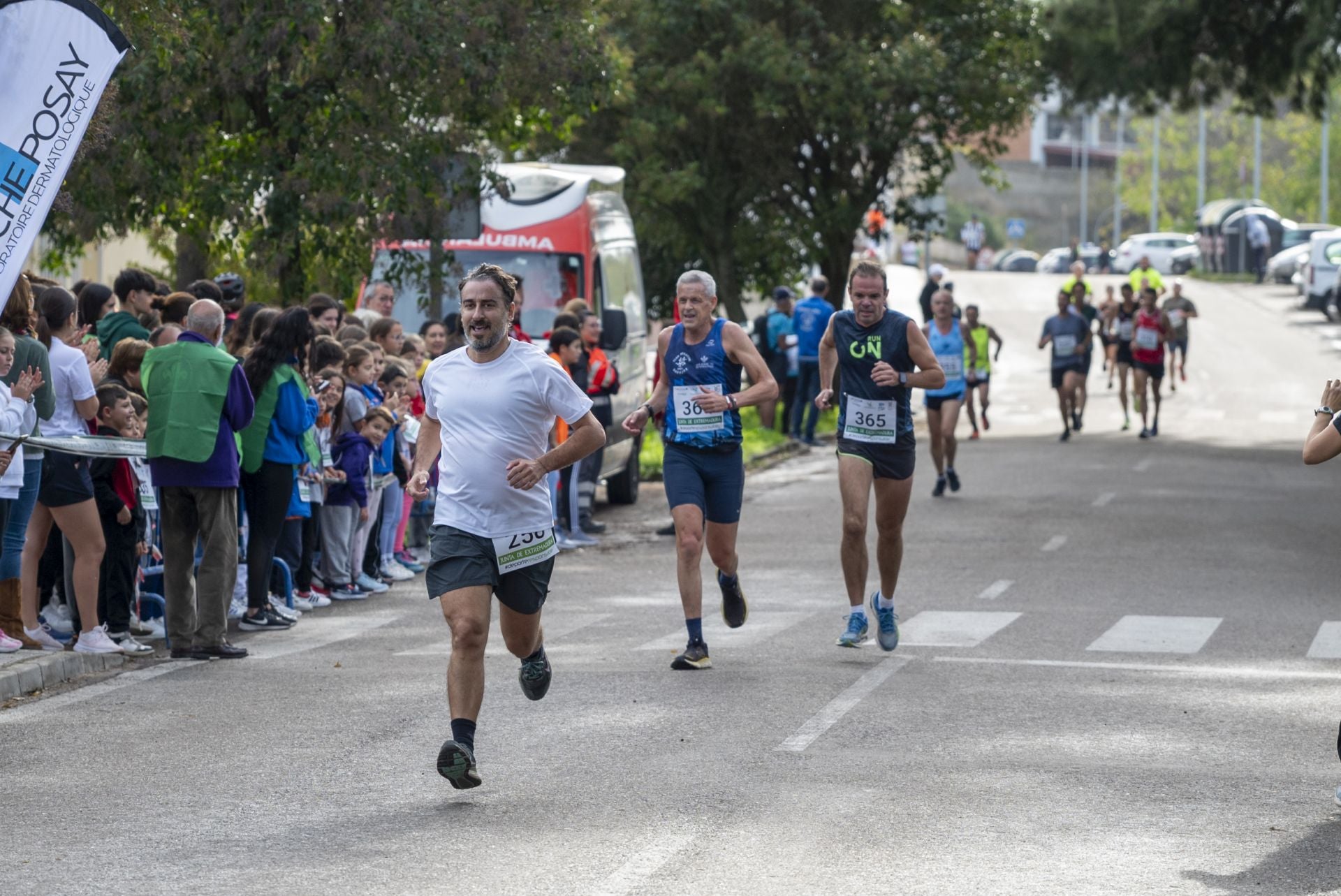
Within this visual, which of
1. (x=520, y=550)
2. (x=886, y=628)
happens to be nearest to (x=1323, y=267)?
(x=886, y=628)

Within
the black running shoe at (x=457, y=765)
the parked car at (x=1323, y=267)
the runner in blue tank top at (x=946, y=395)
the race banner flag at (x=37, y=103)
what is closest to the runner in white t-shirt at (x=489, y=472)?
the black running shoe at (x=457, y=765)

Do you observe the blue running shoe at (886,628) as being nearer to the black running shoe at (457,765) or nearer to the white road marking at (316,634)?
the white road marking at (316,634)

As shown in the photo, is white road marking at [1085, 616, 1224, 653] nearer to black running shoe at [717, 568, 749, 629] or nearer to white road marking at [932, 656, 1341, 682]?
white road marking at [932, 656, 1341, 682]

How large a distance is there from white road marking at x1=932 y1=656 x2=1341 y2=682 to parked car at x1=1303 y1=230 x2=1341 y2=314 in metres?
45.5

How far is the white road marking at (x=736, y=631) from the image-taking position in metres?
11.6

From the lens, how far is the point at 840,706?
31.1 ft

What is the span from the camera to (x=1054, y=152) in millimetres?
128875

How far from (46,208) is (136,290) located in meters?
4.31

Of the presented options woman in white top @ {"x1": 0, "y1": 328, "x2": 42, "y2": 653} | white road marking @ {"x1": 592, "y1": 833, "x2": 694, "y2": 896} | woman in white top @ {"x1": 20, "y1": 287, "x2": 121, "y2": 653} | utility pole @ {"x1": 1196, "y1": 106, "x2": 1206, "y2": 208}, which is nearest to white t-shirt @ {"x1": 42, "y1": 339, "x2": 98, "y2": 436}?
woman in white top @ {"x1": 20, "y1": 287, "x2": 121, "y2": 653}

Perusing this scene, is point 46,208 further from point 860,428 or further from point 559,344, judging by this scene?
point 559,344

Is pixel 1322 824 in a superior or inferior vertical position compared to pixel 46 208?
inferior

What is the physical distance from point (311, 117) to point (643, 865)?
495 inches

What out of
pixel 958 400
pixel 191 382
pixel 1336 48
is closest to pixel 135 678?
pixel 191 382

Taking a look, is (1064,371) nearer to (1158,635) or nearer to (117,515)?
(1158,635)
